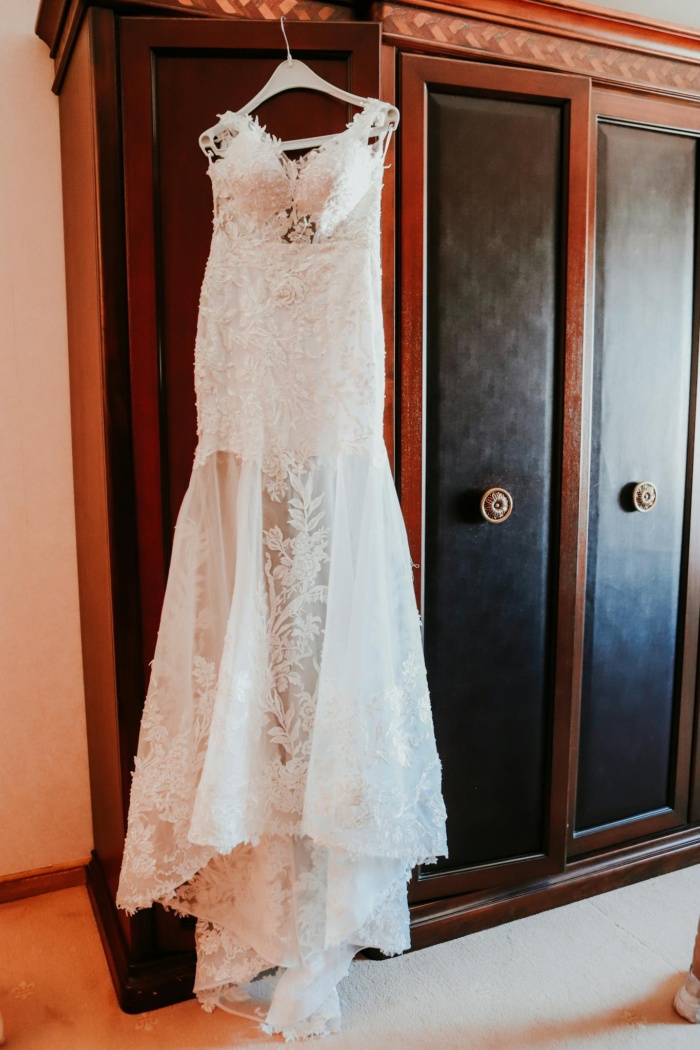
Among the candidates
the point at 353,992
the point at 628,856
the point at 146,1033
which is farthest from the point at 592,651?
the point at 146,1033

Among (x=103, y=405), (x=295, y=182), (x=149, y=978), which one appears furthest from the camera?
(x=149, y=978)

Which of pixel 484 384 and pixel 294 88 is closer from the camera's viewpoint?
pixel 294 88

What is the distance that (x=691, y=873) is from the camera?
2.15 m

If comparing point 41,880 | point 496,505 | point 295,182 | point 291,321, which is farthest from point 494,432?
point 41,880

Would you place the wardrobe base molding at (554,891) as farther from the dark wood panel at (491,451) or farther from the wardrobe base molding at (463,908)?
the dark wood panel at (491,451)

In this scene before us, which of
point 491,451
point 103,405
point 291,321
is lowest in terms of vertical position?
point 491,451

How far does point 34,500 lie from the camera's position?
1964 mm

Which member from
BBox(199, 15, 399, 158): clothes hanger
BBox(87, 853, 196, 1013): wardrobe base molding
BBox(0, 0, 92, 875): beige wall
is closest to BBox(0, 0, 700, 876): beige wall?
BBox(0, 0, 92, 875): beige wall

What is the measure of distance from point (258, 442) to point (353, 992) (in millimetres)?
1232

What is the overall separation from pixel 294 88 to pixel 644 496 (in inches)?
48.7

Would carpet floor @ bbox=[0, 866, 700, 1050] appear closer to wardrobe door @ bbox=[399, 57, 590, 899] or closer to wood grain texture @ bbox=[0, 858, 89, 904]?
wood grain texture @ bbox=[0, 858, 89, 904]

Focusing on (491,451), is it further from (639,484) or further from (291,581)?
(291,581)

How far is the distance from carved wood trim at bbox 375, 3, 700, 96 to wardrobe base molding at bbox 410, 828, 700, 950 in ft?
6.31

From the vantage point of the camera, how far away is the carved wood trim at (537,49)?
1559 millimetres
